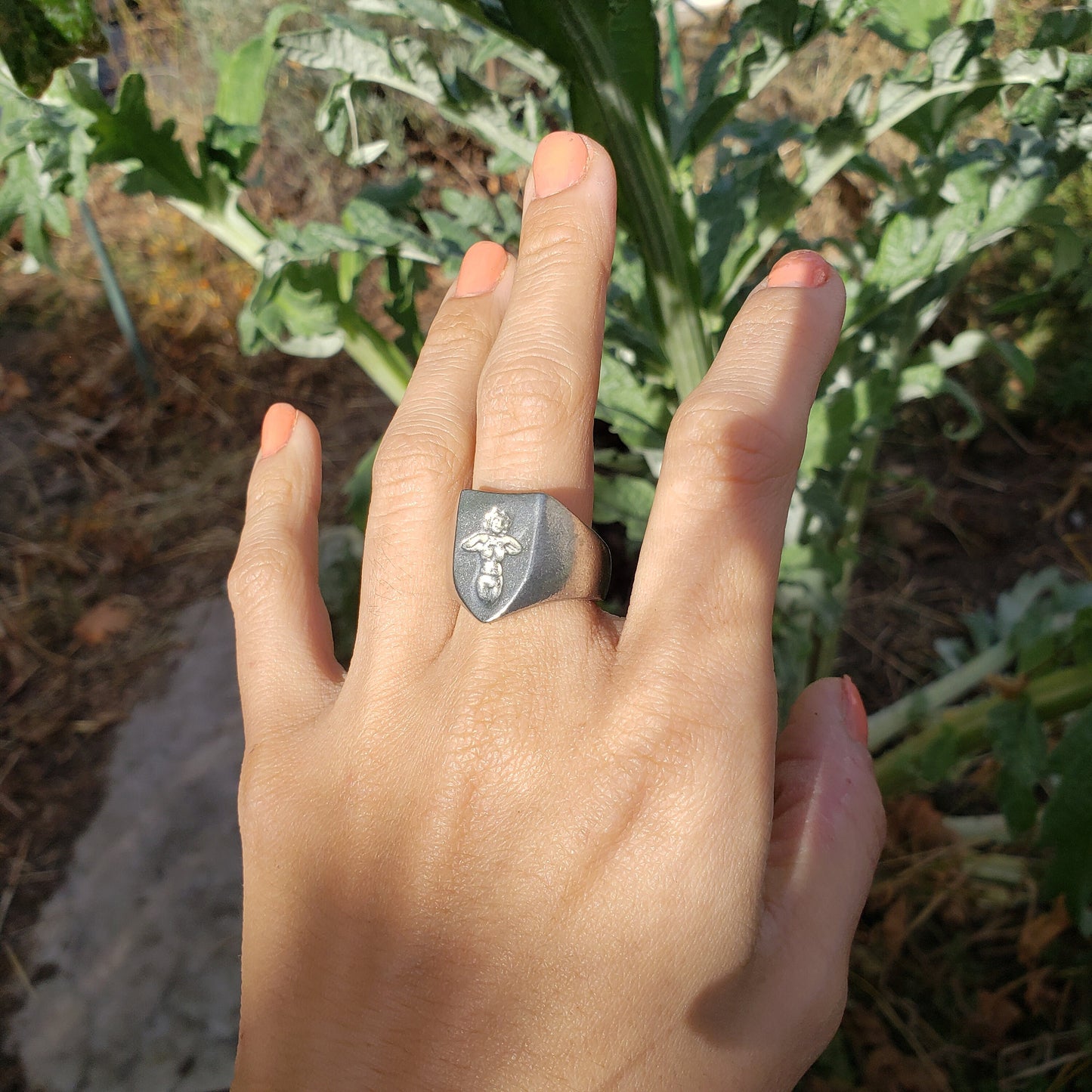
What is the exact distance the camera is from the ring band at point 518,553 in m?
0.88

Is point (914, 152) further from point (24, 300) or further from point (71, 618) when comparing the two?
point (24, 300)

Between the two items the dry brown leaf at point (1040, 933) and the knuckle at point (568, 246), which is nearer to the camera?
the knuckle at point (568, 246)

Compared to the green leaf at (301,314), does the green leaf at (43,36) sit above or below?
above

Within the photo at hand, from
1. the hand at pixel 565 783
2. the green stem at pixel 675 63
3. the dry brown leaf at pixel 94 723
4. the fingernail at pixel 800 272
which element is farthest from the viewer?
the dry brown leaf at pixel 94 723

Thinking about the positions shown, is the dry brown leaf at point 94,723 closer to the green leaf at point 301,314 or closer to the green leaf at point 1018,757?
the green leaf at point 301,314

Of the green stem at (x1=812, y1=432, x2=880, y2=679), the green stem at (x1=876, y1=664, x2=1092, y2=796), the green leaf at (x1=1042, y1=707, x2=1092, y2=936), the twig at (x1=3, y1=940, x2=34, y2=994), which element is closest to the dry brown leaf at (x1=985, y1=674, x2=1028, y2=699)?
the green stem at (x1=876, y1=664, x2=1092, y2=796)

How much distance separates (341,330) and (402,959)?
1238 mm

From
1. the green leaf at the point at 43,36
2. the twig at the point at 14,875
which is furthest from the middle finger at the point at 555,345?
the twig at the point at 14,875

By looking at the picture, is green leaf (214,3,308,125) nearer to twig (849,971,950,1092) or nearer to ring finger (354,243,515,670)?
ring finger (354,243,515,670)

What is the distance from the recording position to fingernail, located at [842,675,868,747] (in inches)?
41.6

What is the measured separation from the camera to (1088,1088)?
1618mm

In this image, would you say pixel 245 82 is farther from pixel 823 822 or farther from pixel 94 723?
pixel 94 723

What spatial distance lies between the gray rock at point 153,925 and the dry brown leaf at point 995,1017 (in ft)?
5.02

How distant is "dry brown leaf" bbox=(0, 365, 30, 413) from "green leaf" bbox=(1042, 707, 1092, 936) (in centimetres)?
378
